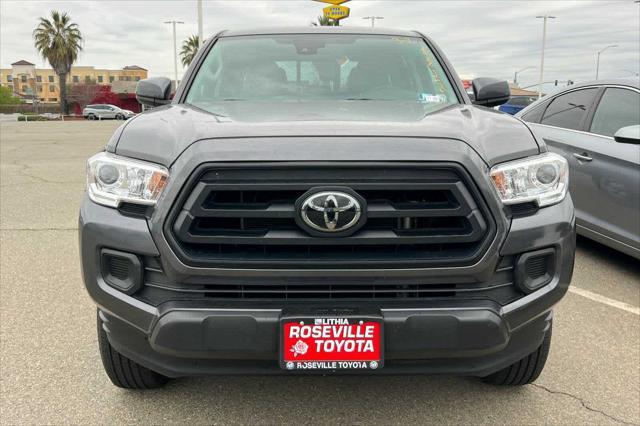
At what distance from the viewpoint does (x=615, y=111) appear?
470 cm

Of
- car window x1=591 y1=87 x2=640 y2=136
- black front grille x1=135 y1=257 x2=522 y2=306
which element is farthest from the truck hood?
car window x1=591 y1=87 x2=640 y2=136

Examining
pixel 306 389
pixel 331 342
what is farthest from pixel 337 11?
pixel 331 342

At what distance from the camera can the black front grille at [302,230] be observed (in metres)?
2.00

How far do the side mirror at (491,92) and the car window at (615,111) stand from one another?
1522mm

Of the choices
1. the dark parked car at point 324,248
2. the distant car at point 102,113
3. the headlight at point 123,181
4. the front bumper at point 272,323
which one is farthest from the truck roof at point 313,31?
the distant car at point 102,113

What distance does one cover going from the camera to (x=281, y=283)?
203cm

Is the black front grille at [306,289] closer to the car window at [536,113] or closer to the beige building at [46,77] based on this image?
the car window at [536,113]

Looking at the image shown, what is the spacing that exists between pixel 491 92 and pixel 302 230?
2.08 meters

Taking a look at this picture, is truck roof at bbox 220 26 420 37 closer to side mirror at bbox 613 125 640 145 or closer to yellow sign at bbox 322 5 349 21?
side mirror at bbox 613 125 640 145

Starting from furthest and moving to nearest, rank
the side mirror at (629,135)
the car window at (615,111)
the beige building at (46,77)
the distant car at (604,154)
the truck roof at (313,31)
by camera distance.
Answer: the beige building at (46,77)
the car window at (615,111)
the distant car at (604,154)
the side mirror at (629,135)
the truck roof at (313,31)

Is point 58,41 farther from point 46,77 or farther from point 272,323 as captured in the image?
point 46,77

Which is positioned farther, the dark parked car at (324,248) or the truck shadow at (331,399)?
the truck shadow at (331,399)

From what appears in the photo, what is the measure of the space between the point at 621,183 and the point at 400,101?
7.51 ft

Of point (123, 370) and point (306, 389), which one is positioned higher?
point (123, 370)
